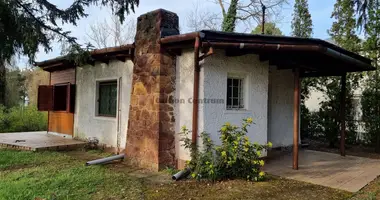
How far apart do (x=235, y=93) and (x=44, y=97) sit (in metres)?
8.71

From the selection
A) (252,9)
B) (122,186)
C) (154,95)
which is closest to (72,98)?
(154,95)

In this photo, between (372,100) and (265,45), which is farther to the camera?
(372,100)

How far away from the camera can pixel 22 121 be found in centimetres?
1589

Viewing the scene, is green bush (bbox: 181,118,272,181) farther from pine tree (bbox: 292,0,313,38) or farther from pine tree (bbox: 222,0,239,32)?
pine tree (bbox: 292,0,313,38)

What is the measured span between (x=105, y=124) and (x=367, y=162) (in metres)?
8.26

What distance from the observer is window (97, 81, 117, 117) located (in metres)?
9.66

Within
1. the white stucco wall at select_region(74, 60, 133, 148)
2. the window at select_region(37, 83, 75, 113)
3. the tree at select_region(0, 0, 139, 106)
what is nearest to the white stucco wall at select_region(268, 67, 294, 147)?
the white stucco wall at select_region(74, 60, 133, 148)

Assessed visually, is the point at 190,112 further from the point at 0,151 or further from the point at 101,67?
the point at 0,151

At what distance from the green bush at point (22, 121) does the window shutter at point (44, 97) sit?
436 centimetres

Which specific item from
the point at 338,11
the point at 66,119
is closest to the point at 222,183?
the point at 66,119

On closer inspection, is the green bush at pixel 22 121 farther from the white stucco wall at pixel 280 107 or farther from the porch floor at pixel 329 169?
the porch floor at pixel 329 169

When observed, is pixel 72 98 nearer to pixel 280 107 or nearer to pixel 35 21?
pixel 35 21

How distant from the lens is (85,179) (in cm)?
606

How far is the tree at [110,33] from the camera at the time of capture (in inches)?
1078
